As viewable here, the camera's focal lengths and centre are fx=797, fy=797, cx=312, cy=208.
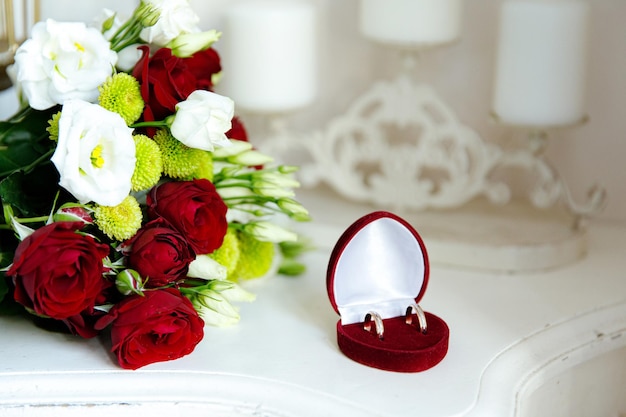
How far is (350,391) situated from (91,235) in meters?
0.26

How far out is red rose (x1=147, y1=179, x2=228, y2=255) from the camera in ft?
2.34

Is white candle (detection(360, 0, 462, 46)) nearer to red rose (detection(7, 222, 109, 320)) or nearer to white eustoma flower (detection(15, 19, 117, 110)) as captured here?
white eustoma flower (detection(15, 19, 117, 110))

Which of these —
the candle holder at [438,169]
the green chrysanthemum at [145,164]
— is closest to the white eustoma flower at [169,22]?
the green chrysanthemum at [145,164]

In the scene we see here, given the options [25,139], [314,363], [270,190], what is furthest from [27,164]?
[314,363]

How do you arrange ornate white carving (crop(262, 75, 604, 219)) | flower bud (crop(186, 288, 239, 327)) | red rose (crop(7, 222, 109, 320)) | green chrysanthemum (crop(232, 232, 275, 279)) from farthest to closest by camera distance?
1. ornate white carving (crop(262, 75, 604, 219))
2. green chrysanthemum (crop(232, 232, 275, 279))
3. flower bud (crop(186, 288, 239, 327))
4. red rose (crop(7, 222, 109, 320))

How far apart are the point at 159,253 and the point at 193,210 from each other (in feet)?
0.16

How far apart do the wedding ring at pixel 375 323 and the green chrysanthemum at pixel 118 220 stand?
227mm

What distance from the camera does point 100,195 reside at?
0.67m

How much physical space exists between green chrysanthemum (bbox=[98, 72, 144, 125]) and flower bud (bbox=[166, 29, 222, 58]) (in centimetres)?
7

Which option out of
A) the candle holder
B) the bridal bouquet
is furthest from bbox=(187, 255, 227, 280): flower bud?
the candle holder

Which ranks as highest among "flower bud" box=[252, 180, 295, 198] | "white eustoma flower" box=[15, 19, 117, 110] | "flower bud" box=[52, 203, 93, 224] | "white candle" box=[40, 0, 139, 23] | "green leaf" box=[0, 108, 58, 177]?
"white eustoma flower" box=[15, 19, 117, 110]

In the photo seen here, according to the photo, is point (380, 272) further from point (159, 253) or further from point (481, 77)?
point (481, 77)

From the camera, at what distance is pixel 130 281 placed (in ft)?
2.29

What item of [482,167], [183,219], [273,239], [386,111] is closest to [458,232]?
[482,167]
